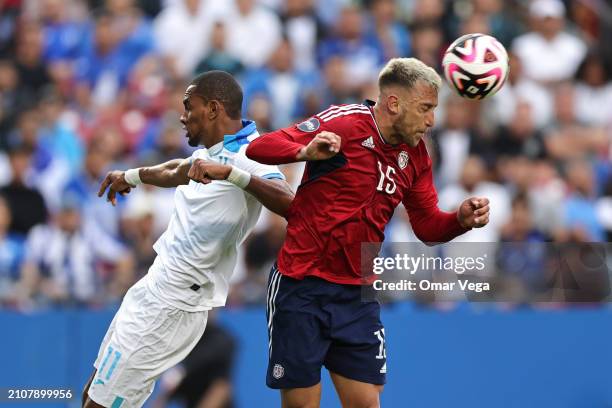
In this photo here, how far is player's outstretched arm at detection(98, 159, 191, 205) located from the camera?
23.2 ft

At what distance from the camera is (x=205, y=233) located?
6934mm

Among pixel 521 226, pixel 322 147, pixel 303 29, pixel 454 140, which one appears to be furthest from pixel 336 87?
pixel 322 147

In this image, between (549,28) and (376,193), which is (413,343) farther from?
(549,28)

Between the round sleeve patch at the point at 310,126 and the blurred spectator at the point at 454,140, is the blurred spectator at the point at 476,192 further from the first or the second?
the round sleeve patch at the point at 310,126

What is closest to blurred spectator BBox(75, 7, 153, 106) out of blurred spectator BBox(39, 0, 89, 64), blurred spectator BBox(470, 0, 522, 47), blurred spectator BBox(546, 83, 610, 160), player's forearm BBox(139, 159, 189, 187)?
blurred spectator BBox(39, 0, 89, 64)

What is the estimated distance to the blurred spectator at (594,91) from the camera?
43.2 feet

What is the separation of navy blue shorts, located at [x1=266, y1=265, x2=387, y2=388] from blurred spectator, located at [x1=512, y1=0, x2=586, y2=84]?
7140 millimetres

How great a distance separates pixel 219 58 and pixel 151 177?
19.4ft

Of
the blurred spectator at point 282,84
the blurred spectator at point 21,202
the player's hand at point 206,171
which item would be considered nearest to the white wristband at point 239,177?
the player's hand at point 206,171

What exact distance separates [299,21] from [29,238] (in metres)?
4.40

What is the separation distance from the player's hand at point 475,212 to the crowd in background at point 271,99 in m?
3.64

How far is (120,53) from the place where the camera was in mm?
13672

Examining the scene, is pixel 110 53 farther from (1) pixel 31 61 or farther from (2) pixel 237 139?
(2) pixel 237 139

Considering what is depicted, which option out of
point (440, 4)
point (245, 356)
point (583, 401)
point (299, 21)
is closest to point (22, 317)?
point (245, 356)
